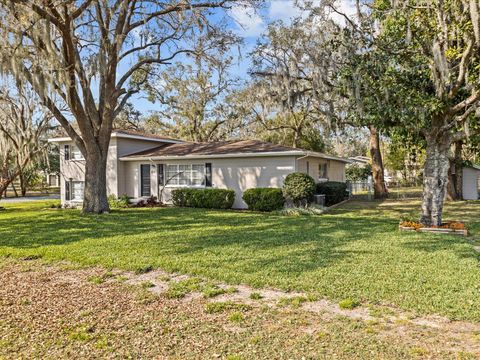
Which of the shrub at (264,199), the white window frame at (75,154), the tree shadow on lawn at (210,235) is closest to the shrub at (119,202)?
the white window frame at (75,154)

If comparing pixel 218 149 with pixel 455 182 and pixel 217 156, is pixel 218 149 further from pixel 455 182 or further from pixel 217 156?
pixel 455 182

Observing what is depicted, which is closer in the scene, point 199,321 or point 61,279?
point 199,321

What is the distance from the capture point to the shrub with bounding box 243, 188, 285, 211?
14.7 metres

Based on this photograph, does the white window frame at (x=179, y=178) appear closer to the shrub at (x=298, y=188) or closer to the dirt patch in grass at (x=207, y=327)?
the shrub at (x=298, y=188)

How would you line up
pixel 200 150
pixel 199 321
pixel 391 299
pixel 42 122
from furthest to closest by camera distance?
pixel 42 122
pixel 200 150
pixel 391 299
pixel 199 321

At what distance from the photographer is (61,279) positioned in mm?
5730

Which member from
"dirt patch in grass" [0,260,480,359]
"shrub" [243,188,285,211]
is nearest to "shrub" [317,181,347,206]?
"shrub" [243,188,285,211]

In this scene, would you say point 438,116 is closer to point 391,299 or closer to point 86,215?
point 391,299

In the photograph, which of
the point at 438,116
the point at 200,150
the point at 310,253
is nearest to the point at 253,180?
the point at 200,150

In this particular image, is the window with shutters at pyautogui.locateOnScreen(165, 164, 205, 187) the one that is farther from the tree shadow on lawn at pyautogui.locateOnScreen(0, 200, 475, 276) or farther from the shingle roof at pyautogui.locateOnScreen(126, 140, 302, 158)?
the tree shadow on lawn at pyautogui.locateOnScreen(0, 200, 475, 276)

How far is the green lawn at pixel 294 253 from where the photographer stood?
4840mm

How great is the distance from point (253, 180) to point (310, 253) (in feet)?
30.4

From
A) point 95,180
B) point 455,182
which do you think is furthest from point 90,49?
point 455,182

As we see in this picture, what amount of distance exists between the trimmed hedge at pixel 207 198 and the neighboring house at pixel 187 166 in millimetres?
546
